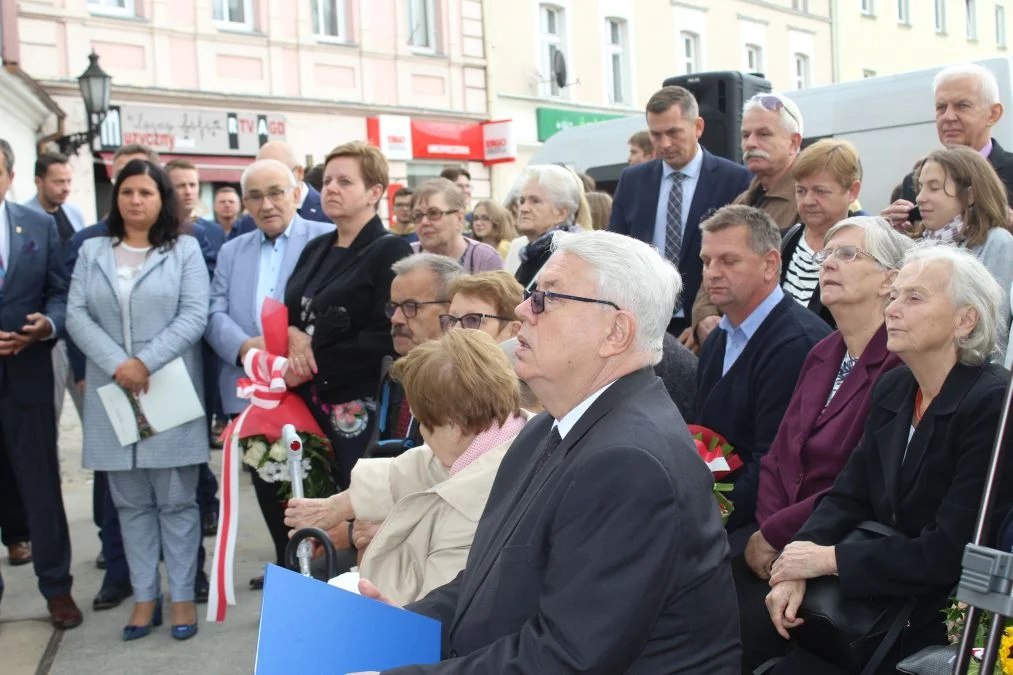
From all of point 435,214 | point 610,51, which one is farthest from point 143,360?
point 610,51

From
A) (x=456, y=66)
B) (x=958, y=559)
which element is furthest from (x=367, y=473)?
(x=456, y=66)

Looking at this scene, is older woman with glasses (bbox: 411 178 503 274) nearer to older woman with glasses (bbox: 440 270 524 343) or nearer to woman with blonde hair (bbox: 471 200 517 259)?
older woman with glasses (bbox: 440 270 524 343)

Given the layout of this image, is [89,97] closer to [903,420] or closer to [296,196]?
[296,196]

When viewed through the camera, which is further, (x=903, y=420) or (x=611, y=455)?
(x=903, y=420)

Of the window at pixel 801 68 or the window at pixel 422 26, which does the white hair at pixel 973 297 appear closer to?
the window at pixel 422 26

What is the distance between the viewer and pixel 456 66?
1970cm

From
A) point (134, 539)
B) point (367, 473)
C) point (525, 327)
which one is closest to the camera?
point (525, 327)

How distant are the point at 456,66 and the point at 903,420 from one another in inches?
696

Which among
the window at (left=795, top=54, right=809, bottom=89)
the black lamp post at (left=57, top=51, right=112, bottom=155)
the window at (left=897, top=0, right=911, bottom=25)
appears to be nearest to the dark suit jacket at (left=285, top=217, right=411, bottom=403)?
the black lamp post at (left=57, top=51, right=112, bottom=155)

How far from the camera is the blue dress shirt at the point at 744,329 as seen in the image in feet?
12.6

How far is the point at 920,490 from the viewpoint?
2.77 metres

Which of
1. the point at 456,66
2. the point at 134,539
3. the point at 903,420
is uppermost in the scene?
the point at 456,66

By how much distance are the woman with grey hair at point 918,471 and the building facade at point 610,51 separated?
17689 millimetres

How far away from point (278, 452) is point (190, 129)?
12.7 meters
